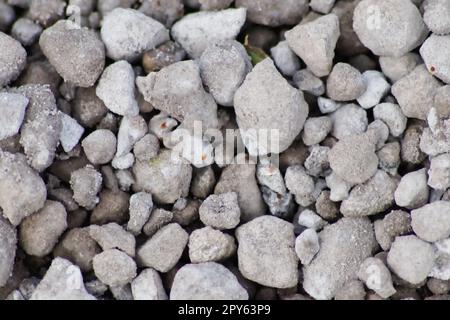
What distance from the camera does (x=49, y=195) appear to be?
142 cm

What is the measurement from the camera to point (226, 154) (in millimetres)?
1473

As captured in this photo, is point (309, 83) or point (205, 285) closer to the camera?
point (205, 285)

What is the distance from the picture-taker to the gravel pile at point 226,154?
1343mm

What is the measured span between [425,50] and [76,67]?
2.45ft

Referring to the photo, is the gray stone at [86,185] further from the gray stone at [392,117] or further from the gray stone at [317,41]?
the gray stone at [392,117]

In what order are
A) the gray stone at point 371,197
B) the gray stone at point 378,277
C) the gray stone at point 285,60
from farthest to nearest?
the gray stone at point 285,60 → the gray stone at point 371,197 → the gray stone at point 378,277

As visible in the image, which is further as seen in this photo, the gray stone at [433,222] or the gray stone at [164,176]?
the gray stone at [164,176]

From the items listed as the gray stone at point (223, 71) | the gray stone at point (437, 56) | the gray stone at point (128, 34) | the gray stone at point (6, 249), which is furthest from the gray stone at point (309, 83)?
the gray stone at point (6, 249)

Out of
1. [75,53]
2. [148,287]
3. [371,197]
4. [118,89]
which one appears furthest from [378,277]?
[75,53]

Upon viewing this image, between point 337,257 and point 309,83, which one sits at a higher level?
point 309,83

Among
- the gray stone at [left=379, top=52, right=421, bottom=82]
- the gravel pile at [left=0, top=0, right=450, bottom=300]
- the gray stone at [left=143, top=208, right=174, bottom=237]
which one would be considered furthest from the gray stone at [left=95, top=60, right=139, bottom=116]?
the gray stone at [left=379, top=52, right=421, bottom=82]

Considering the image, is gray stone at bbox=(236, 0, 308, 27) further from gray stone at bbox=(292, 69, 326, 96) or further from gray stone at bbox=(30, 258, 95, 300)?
gray stone at bbox=(30, 258, 95, 300)

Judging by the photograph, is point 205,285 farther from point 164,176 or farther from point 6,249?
point 6,249

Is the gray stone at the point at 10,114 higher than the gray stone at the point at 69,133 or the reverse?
higher
